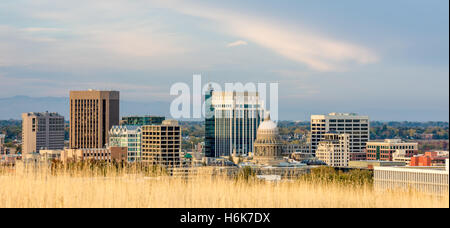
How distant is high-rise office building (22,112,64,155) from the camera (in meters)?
152

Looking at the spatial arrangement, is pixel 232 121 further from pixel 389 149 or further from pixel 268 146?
pixel 268 146

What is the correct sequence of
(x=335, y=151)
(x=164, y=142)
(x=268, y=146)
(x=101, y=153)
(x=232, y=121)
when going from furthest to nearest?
1. (x=232, y=121)
2. (x=335, y=151)
3. (x=164, y=142)
4. (x=101, y=153)
5. (x=268, y=146)

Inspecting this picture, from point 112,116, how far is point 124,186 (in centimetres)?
15057

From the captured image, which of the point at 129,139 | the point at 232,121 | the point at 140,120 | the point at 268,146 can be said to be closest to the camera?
the point at 268,146

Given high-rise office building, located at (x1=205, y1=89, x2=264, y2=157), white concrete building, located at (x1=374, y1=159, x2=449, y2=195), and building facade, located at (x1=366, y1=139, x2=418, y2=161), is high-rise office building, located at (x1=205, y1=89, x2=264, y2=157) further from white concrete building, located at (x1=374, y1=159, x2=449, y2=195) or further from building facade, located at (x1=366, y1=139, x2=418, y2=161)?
white concrete building, located at (x1=374, y1=159, x2=449, y2=195)

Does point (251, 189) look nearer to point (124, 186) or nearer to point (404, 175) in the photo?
point (124, 186)

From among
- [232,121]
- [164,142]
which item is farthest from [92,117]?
[164,142]

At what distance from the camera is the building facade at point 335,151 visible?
134000mm

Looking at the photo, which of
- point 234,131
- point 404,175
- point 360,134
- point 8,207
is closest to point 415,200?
point 8,207

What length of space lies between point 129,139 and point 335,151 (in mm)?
35956

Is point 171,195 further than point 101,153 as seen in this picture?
No

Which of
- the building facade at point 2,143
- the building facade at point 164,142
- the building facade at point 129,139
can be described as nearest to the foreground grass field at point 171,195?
the building facade at point 164,142

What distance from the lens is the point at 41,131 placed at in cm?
15388

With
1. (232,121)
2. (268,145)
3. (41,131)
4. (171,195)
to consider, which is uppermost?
(232,121)
